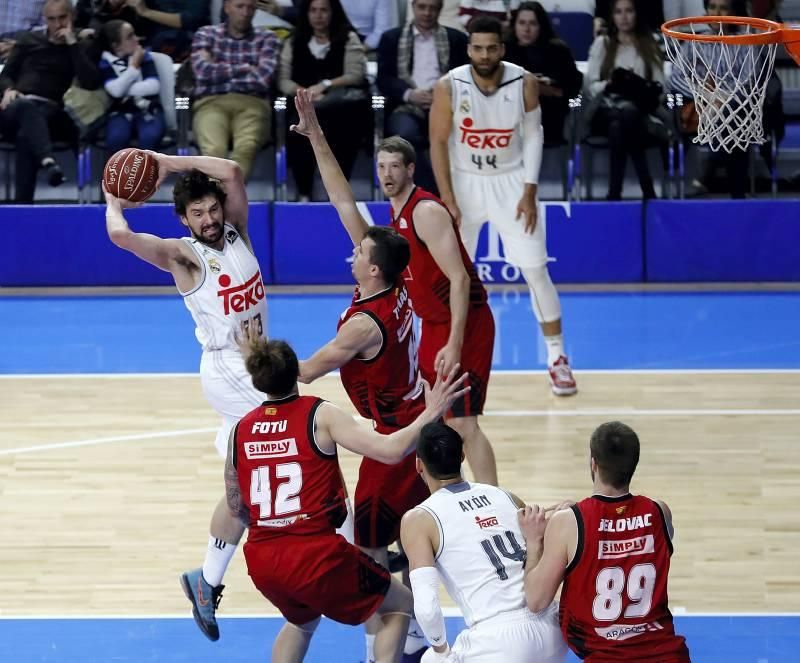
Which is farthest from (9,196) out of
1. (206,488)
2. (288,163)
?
(206,488)

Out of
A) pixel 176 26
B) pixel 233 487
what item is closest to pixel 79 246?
pixel 176 26

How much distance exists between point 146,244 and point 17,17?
7867 mm

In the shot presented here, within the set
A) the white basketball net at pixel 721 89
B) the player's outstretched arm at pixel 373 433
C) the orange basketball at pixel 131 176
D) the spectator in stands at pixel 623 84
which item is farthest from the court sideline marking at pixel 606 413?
the spectator in stands at pixel 623 84

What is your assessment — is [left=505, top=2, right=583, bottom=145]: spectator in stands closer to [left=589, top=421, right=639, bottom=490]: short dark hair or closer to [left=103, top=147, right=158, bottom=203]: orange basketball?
[left=103, top=147, right=158, bottom=203]: orange basketball

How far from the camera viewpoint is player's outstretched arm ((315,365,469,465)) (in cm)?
468

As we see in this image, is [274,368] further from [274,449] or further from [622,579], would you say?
[622,579]

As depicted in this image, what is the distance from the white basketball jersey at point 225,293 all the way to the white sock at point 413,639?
141 centimetres

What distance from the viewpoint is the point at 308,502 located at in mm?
4715

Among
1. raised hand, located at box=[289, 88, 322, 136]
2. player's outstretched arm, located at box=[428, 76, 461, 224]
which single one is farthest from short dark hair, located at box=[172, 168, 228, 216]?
player's outstretched arm, located at box=[428, 76, 461, 224]

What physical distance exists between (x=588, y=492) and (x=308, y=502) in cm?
263

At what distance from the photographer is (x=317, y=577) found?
184 inches

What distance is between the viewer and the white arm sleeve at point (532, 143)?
8.83m

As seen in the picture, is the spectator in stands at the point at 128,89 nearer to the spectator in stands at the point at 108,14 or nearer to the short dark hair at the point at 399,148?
the spectator in stands at the point at 108,14

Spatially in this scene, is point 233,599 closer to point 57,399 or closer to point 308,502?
point 308,502
